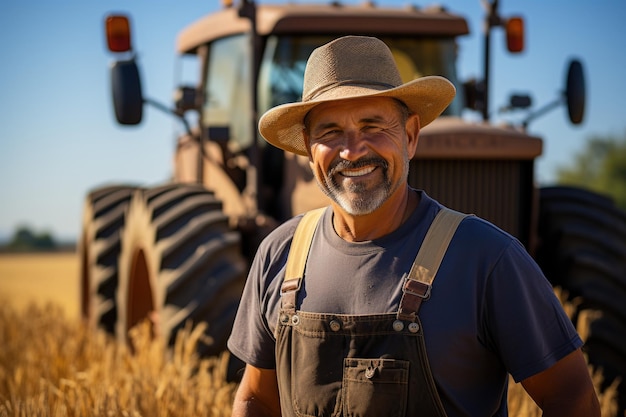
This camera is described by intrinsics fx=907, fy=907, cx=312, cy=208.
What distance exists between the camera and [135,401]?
369 centimetres

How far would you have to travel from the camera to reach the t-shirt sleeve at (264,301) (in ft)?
8.96

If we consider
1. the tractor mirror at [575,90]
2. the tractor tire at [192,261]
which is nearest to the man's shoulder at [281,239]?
the tractor tire at [192,261]

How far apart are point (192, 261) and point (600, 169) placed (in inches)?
1582

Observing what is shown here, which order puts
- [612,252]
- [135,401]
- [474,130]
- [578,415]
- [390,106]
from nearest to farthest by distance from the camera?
[578,415], [390,106], [135,401], [474,130], [612,252]

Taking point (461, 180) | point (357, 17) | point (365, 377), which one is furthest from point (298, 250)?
point (357, 17)

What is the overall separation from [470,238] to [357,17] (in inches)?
134

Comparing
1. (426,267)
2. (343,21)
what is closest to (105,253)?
(343,21)

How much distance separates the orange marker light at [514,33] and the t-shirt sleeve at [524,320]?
4.06 meters

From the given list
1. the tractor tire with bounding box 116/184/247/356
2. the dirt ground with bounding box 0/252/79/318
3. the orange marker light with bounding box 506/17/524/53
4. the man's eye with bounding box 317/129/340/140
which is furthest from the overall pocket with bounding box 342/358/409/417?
the dirt ground with bounding box 0/252/79/318

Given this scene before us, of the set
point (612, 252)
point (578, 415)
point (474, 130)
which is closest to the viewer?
point (578, 415)

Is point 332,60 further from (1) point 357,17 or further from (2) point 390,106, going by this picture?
(1) point 357,17

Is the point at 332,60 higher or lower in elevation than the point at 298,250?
higher

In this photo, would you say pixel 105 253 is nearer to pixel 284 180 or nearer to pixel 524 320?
pixel 284 180

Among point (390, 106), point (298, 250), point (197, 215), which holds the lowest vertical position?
point (197, 215)
